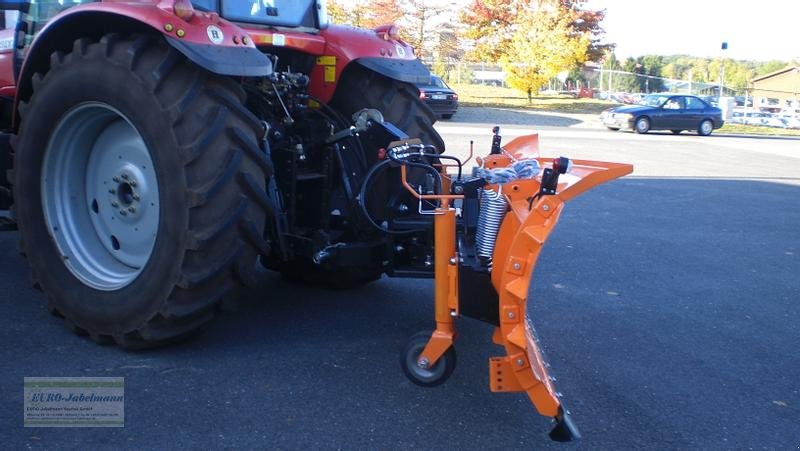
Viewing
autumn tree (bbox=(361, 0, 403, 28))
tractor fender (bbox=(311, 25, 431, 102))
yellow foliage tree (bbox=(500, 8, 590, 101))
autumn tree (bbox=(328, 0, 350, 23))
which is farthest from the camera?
autumn tree (bbox=(361, 0, 403, 28))

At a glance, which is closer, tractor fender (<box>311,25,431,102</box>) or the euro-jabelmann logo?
the euro-jabelmann logo

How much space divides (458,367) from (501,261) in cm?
97

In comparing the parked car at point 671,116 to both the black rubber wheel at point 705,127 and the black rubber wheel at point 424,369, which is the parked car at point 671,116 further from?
the black rubber wheel at point 424,369

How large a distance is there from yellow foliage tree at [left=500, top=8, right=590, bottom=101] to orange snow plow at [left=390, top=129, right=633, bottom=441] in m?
30.7

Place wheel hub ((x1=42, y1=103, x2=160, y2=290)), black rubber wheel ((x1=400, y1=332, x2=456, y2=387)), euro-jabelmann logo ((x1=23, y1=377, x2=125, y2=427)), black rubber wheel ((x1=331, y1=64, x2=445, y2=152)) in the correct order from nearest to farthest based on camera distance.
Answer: euro-jabelmann logo ((x1=23, y1=377, x2=125, y2=427)) → black rubber wheel ((x1=400, y1=332, x2=456, y2=387)) → wheel hub ((x1=42, y1=103, x2=160, y2=290)) → black rubber wheel ((x1=331, y1=64, x2=445, y2=152))

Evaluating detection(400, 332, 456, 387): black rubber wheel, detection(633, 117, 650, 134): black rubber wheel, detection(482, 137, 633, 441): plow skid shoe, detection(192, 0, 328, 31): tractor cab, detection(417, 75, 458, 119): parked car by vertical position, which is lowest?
detection(400, 332, 456, 387): black rubber wheel

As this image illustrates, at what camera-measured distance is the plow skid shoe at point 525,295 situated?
10.0ft

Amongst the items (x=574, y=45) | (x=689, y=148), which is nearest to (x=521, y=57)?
(x=574, y=45)

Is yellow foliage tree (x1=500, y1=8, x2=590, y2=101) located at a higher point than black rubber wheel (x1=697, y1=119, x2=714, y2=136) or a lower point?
higher

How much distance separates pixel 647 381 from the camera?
4.05m

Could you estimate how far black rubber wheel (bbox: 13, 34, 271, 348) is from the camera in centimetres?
361

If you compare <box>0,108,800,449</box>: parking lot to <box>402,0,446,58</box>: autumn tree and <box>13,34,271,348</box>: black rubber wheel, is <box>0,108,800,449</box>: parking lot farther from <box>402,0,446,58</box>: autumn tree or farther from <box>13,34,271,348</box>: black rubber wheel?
<box>402,0,446,58</box>: autumn tree

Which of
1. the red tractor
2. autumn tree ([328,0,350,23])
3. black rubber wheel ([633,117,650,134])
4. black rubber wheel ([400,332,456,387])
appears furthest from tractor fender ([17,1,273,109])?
autumn tree ([328,0,350,23])

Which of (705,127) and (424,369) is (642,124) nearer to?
(705,127)
